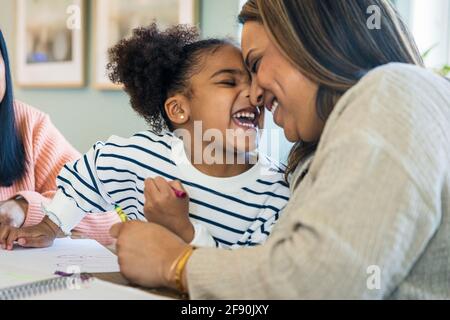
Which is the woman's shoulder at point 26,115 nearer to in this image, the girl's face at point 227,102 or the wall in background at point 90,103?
the girl's face at point 227,102

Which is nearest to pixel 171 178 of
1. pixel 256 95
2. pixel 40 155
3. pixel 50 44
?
pixel 256 95

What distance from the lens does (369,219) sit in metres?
Answer: 0.68

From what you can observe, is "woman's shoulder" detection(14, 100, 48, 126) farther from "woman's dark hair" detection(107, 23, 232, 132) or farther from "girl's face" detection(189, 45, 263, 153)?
"girl's face" detection(189, 45, 263, 153)

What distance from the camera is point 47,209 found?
1334mm

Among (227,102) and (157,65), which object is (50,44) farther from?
(227,102)

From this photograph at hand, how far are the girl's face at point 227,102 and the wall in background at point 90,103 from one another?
3.48 feet

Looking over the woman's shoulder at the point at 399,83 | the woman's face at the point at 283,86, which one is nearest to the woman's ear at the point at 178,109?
the woman's face at the point at 283,86

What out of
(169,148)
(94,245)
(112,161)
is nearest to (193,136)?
(169,148)

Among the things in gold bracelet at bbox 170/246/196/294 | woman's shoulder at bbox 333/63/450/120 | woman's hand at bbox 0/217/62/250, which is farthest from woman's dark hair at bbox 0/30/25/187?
woman's shoulder at bbox 333/63/450/120

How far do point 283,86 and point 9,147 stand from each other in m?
1.05

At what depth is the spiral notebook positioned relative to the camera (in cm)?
85

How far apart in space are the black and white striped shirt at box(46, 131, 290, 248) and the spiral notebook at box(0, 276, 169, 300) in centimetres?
38

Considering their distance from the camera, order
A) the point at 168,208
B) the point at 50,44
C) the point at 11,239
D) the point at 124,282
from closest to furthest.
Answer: the point at 124,282 → the point at 168,208 → the point at 11,239 → the point at 50,44
